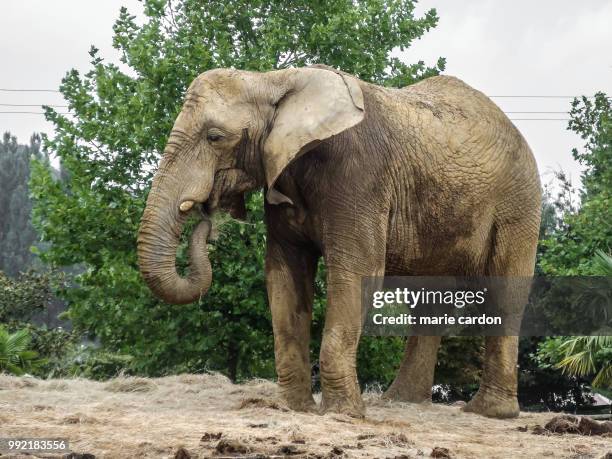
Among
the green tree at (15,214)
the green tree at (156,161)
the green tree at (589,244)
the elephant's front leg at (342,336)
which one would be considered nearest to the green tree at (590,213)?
the green tree at (589,244)

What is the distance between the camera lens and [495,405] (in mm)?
11625

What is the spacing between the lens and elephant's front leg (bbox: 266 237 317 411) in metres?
10.5

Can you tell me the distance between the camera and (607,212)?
874 inches

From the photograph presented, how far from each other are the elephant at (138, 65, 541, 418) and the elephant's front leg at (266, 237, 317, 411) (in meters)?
0.01

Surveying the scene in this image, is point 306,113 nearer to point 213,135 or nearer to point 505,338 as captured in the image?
point 213,135

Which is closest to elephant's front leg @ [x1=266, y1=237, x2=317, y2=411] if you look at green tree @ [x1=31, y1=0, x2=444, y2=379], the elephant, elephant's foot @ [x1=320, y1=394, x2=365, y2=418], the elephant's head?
the elephant

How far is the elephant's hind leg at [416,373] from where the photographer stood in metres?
12.3

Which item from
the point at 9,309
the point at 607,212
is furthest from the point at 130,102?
the point at 9,309

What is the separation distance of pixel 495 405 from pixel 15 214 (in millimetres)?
55451

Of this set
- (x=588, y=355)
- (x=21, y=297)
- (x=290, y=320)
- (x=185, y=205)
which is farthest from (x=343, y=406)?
(x=21, y=297)

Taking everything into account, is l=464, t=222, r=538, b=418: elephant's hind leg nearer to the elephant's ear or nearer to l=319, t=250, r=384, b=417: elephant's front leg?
l=319, t=250, r=384, b=417: elephant's front leg

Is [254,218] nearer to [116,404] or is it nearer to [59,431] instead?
[116,404]

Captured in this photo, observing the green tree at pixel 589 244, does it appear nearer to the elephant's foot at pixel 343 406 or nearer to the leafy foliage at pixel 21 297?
the elephant's foot at pixel 343 406

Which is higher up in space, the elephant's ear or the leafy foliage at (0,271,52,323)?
the leafy foliage at (0,271,52,323)
